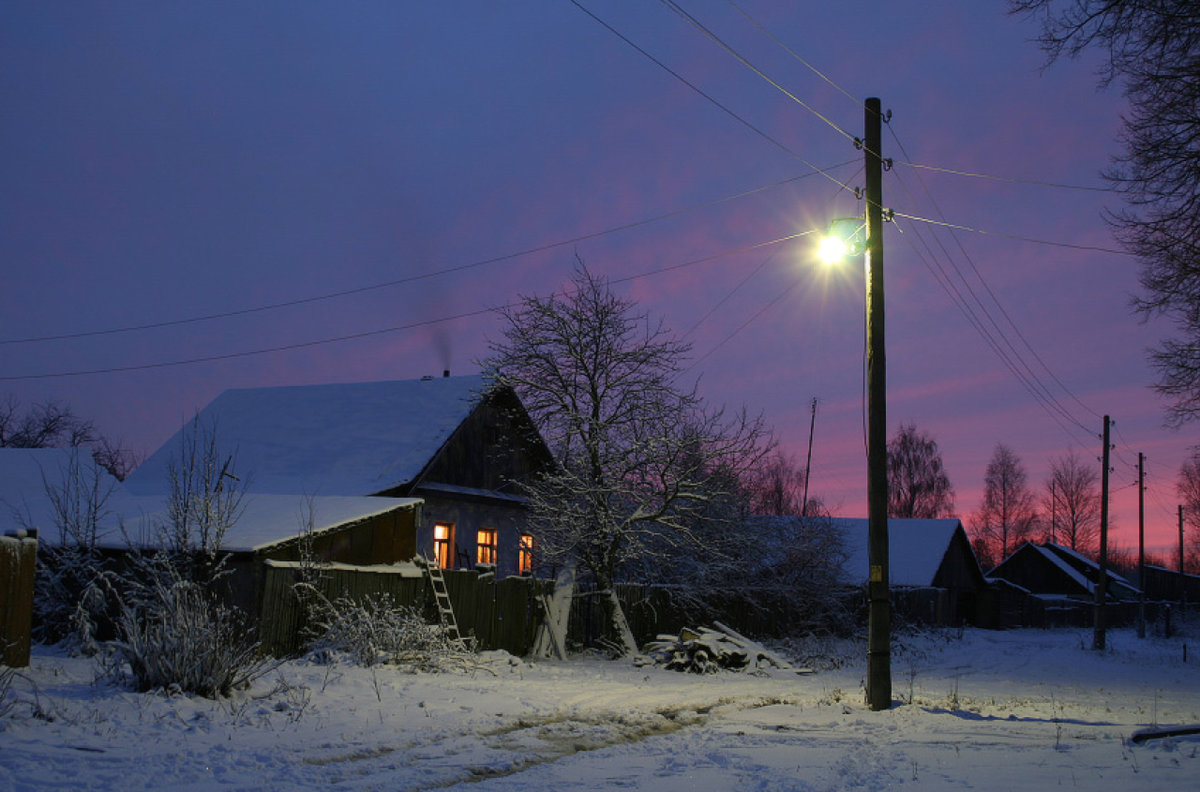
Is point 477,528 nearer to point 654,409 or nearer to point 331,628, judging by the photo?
point 654,409

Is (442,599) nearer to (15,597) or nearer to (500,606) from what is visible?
(500,606)

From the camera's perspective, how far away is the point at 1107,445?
37438mm

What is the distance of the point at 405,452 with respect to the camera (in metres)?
27.0

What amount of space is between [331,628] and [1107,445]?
33.9 meters

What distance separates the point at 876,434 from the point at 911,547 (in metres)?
37.5

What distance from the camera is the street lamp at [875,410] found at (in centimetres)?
1259

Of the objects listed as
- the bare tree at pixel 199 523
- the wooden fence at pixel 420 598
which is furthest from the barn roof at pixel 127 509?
the wooden fence at pixel 420 598

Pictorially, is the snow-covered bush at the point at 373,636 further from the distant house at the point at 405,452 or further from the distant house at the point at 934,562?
the distant house at the point at 934,562

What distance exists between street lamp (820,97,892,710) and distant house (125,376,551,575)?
43.8 ft

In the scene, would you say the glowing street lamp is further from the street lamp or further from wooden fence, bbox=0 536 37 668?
wooden fence, bbox=0 536 37 668

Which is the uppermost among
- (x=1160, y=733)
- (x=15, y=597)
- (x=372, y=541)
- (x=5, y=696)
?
(x=372, y=541)

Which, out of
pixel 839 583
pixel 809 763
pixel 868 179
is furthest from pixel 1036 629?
pixel 809 763

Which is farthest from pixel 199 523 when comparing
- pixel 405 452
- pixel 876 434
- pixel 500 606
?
pixel 405 452

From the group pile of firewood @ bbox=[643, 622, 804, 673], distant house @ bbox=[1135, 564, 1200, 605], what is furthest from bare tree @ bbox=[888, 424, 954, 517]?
pile of firewood @ bbox=[643, 622, 804, 673]
